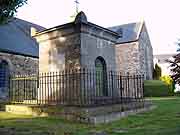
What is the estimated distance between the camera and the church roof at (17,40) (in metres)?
21.4

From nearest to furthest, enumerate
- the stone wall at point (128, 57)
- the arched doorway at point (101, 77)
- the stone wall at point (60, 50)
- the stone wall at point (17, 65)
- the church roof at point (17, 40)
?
the stone wall at point (60, 50), the arched doorway at point (101, 77), the stone wall at point (17, 65), the church roof at point (17, 40), the stone wall at point (128, 57)

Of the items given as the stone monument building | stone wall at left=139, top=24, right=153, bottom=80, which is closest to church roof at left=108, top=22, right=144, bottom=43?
A: stone wall at left=139, top=24, right=153, bottom=80

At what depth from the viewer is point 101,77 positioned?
1184 centimetres

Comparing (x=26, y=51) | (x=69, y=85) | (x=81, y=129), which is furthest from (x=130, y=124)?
(x=26, y=51)

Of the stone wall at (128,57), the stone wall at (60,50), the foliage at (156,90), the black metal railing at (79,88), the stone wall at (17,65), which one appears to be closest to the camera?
the black metal railing at (79,88)

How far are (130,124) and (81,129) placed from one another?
1852mm

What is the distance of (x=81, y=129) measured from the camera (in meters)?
7.82

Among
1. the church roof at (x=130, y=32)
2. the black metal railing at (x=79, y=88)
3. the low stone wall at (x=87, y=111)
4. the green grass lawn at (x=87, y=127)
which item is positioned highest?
the church roof at (x=130, y=32)

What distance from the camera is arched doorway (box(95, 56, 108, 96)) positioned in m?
11.4

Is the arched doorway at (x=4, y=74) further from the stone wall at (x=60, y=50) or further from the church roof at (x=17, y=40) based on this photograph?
the stone wall at (x=60, y=50)

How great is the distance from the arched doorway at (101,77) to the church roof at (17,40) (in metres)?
11.0

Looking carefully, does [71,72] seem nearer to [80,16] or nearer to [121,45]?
[80,16]

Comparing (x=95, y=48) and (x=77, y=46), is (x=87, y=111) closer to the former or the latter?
(x=77, y=46)

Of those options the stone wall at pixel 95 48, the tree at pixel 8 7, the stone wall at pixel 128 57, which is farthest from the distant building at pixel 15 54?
the stone wall at pixel 128 57
